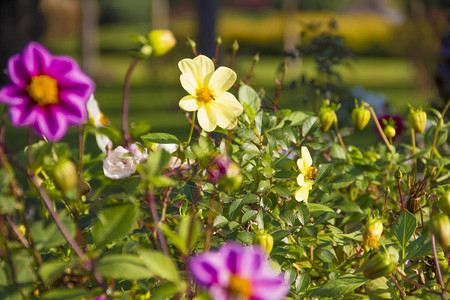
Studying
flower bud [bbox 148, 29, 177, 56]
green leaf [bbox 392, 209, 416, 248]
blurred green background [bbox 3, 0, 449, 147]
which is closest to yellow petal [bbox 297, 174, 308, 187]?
A: green leaf [bbox 392, 209, 416, 248]

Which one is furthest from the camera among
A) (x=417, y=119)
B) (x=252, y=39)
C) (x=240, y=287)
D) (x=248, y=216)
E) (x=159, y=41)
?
(x=252, y=39)

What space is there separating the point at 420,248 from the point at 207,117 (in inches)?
10.3

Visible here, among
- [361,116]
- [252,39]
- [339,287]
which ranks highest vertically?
[361,116]

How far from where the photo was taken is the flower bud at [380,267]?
50 cm

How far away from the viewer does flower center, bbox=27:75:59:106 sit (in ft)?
1.48

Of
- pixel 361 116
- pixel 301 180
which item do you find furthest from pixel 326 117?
pixel 301 180

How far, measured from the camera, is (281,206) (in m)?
0.70

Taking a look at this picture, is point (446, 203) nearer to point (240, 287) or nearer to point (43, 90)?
point (240, 287)

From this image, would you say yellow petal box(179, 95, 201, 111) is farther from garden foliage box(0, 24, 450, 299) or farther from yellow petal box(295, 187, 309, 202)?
yellow petal box(295, 187, 309, 202)

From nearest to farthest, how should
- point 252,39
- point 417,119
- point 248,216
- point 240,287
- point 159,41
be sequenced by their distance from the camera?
point 240,287, point 159,41, point 248,216, point 417,119, point 252,39

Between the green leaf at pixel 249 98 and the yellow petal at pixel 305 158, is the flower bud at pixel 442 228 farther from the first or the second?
the green leaf at pixel 249 98

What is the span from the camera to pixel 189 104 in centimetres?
62

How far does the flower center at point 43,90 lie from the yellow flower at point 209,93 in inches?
7.1

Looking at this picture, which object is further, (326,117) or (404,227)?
(326,117)
